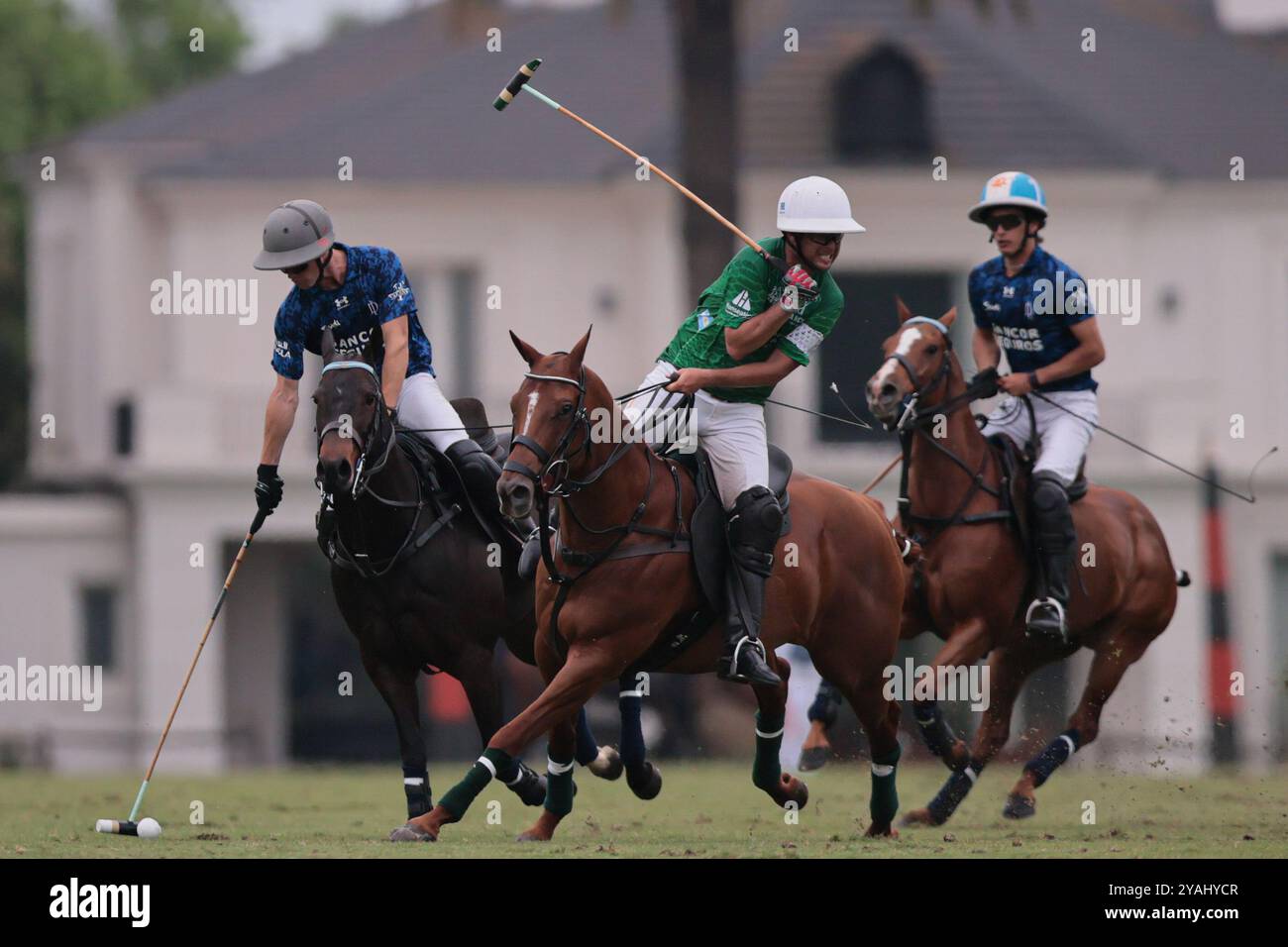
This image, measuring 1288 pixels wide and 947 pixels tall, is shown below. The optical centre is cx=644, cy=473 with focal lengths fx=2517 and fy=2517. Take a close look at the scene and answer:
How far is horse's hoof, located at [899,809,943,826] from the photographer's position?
41.7 ft

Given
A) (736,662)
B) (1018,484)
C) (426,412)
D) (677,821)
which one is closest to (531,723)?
(736,662)

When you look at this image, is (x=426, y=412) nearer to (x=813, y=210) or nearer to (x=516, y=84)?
(x=516, y=84)

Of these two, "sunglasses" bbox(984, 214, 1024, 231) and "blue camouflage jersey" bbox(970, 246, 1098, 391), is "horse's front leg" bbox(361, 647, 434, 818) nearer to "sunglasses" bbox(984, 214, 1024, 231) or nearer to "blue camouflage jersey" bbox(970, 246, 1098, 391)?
"blue camouflage jersey" bbox(970, 246, 1098, 391)

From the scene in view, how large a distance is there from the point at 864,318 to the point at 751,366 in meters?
19.2

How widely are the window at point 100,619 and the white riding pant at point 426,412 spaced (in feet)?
64.2

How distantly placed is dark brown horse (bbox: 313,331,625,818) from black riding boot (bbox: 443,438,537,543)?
0.36ft

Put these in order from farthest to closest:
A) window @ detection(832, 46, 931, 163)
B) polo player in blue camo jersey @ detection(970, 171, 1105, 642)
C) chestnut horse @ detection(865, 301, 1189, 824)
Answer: window @ detection(832, 46, 931, 163) → polo player in blue camo jersey @ detection(970, 171, 1105, 642) → chestnut horse @ detection(865, 301, 1189, 824)

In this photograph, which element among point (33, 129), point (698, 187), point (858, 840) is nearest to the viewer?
point (858, 840)

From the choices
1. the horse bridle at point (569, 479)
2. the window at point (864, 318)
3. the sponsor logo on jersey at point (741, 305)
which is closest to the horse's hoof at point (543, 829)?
the horse bridle at point (569, 479)

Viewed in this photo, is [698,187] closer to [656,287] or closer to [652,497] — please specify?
[656,287]

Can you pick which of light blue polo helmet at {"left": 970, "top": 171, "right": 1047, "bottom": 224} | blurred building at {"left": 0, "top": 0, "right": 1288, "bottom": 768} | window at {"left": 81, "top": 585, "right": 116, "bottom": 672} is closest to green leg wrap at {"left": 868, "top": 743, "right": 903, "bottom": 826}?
light blue polo helmet at {"left": 970, "top": 171, "right": 1047, "bottom": 224}

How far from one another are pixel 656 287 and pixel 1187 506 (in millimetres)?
6938

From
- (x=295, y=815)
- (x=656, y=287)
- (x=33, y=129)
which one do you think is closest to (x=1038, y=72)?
(x=656, y=287)
